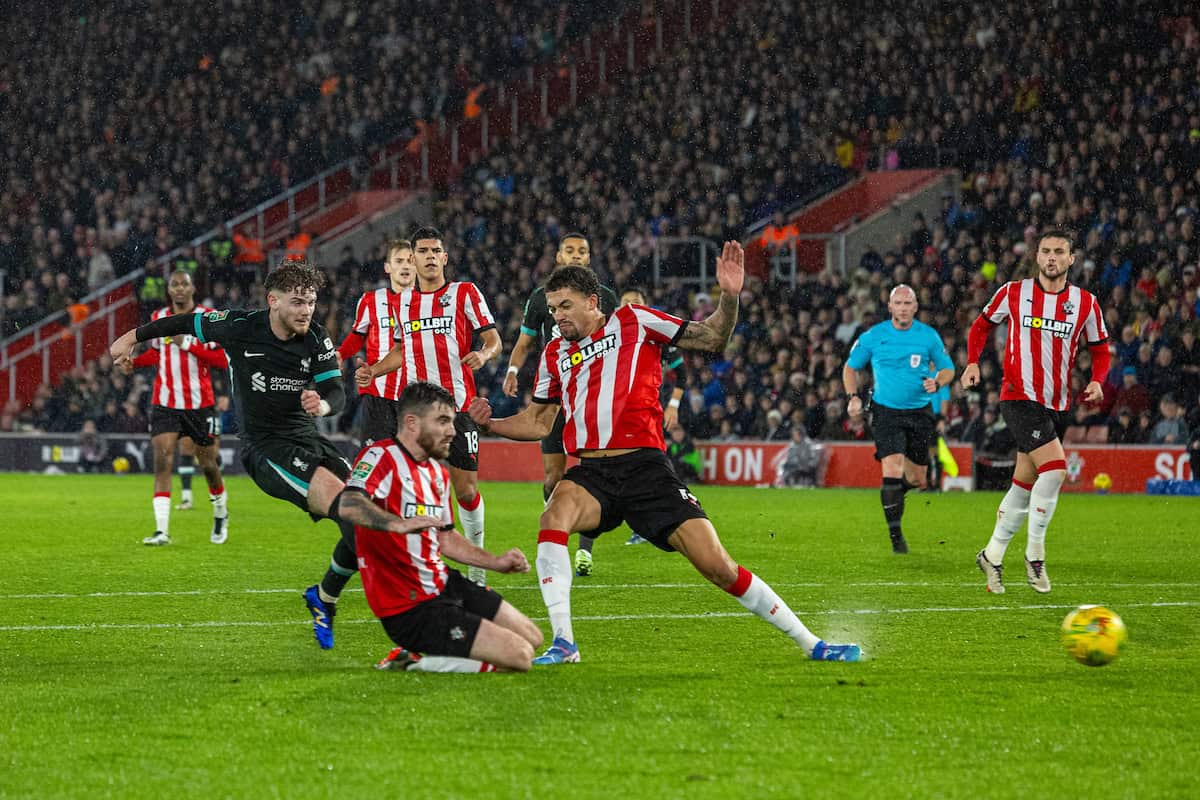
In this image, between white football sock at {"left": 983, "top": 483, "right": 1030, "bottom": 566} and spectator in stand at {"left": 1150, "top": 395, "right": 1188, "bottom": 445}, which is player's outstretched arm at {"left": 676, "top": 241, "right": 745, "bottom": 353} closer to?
white football sock at {"left": 983, "top": 483, "right": 1030, "bottom": 566}

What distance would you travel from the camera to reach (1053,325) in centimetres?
1045

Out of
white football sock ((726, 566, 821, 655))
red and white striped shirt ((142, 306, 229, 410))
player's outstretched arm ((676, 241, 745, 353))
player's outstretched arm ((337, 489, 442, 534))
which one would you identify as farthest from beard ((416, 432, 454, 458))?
red and white striped shirt ((142, 306, 229, 410))

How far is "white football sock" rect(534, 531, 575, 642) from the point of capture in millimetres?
7066

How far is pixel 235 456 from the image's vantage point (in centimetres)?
2755

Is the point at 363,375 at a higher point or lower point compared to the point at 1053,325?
lower

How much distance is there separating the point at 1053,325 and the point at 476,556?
5536 millimetres

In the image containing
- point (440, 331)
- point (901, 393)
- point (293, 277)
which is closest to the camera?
point (293, 277)

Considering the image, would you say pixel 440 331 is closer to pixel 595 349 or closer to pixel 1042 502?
pixel 595 349

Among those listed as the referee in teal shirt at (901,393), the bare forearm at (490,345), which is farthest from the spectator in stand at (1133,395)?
the bare forearm at (490,345)

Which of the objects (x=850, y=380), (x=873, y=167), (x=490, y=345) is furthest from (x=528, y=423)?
(x=873, y=167)

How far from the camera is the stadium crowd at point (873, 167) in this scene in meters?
23.6

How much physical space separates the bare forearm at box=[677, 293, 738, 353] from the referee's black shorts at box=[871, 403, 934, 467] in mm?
6137

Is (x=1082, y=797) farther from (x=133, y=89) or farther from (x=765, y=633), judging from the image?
(x=133, y=89)

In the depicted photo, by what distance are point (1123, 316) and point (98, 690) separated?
19580mm
